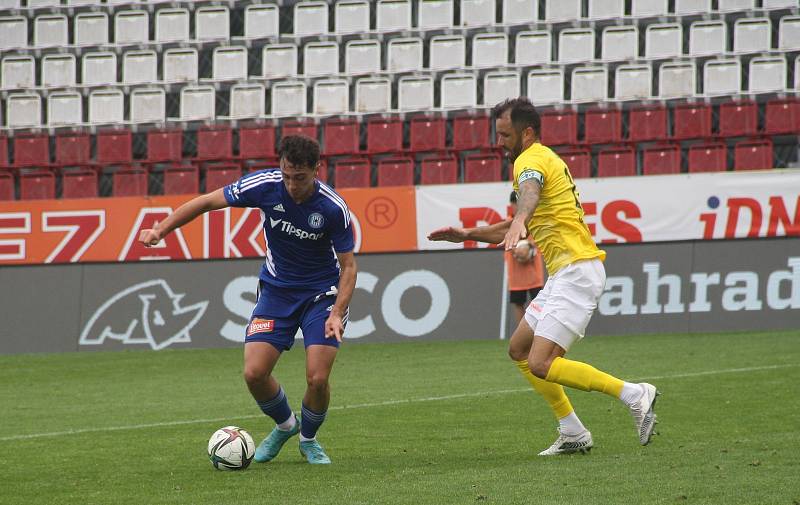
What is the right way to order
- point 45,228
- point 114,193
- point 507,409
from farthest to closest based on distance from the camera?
point 114,193 → point 45,228 → point 507,409

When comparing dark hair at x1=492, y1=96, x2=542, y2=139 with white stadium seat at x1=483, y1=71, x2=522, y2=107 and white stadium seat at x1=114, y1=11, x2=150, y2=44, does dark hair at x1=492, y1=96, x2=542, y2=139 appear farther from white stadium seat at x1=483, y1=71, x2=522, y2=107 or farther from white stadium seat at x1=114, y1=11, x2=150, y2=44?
white stadium seat at x1=114, y1=11, x2=150, y2=44

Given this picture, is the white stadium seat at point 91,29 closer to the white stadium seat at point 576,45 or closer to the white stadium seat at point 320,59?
the white stadium seat at point 320,59

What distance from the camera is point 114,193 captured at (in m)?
22.0

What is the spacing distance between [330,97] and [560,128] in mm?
4768

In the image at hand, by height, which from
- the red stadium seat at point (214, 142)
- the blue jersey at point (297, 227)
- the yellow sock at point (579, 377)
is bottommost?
the yellow sock at point (579, 377)

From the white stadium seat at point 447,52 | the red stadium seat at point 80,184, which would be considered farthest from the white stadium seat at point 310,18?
the red stadium seat at point 80,184

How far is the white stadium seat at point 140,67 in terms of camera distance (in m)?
25.0

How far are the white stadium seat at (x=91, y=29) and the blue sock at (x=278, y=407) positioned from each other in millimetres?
19868

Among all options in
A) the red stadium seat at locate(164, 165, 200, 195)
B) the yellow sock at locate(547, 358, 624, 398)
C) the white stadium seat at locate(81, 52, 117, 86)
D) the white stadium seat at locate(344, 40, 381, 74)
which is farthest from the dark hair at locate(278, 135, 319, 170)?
the white stadium seat at locate(81, 52, 117, 86)

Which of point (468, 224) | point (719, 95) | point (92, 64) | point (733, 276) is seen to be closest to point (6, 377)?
point (468, 224)

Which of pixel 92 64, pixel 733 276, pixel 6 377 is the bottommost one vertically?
pixel 6 377

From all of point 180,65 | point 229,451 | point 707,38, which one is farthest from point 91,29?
point 229,451

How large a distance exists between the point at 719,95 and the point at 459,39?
5242 mm

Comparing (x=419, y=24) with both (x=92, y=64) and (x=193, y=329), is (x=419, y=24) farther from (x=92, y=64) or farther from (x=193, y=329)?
(x=193, y=329)
